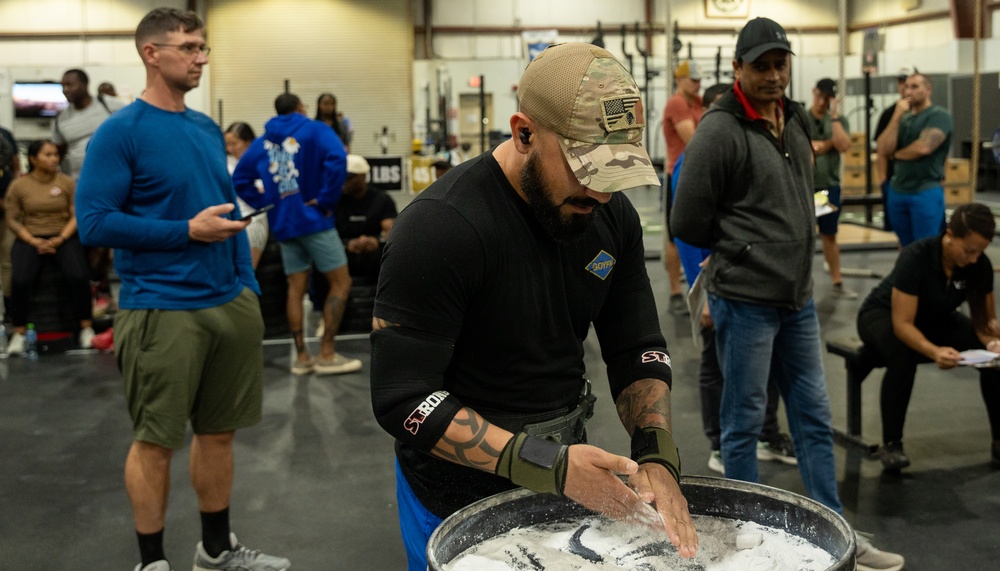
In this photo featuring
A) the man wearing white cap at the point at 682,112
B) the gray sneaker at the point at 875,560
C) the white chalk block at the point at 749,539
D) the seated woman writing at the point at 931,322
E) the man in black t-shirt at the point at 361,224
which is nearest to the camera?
the white chalk block at the point at 749,539

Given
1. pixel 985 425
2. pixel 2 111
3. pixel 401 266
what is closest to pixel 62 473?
pixel 401 266

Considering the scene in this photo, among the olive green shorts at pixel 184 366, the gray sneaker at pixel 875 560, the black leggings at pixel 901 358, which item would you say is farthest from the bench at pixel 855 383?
the olive green shorts at pixel 184 366

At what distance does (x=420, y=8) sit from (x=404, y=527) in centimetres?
1719

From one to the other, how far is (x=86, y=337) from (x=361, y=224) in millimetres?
1854

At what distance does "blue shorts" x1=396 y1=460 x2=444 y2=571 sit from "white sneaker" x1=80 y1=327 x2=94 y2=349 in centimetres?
518

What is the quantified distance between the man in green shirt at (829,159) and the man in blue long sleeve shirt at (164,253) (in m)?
5.34

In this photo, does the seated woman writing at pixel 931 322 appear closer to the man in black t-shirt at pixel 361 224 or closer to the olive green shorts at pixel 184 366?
the olive green shorts at pixel 184 366

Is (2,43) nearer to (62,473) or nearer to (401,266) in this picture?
(62,473)

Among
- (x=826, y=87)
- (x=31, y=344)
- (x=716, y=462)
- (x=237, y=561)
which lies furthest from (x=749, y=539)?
(x=826, y=87)

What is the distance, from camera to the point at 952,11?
15.6 m

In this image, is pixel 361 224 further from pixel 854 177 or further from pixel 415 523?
pixel 854 177

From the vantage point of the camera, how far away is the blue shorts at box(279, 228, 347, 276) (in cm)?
539

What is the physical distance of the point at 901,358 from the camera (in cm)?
387

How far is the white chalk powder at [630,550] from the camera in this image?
1452 mm
